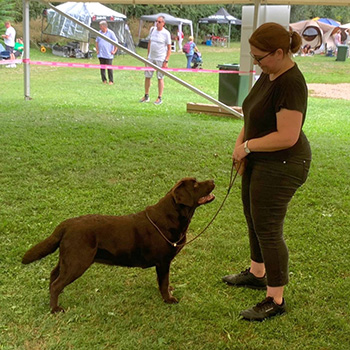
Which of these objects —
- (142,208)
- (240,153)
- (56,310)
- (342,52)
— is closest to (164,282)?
(56,310)

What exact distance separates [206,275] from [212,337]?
89 centimetres

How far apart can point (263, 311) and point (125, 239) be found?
1.15m

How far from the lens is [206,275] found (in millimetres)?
4086

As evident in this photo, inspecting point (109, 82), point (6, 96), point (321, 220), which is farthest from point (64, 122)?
point (109, 82)

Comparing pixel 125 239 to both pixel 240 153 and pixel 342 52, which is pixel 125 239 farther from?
pixel 342 52

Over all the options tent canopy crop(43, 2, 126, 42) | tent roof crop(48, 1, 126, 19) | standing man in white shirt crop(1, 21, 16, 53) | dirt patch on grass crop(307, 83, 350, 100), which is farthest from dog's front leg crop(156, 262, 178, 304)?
tent roof crop(48, 1, 126, 19)

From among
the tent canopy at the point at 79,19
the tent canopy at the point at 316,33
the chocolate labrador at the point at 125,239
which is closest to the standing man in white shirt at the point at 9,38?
the tent canopy at the point at 79,19

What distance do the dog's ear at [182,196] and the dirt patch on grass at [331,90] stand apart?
1525 centimetres

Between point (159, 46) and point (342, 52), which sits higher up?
point (342, 52)

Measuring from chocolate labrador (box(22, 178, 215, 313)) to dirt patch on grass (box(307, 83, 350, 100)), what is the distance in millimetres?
15265

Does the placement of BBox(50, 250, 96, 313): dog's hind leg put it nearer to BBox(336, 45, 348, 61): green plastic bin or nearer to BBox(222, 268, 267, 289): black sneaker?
BBox(222, 268, 267, 289): black sneaker

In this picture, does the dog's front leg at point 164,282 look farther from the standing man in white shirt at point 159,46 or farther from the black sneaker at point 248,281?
the standing man in white shirt at point 159,46

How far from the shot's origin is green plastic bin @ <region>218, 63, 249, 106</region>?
1161cm

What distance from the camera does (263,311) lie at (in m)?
3.42
